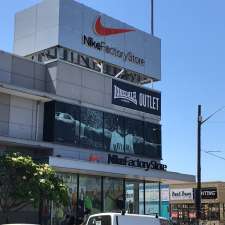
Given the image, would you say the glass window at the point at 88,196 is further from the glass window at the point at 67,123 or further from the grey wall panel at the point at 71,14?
the grey wall panel at the point at 71,14

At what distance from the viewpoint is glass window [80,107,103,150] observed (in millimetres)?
33438

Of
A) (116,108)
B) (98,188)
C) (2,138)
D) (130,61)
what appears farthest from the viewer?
(130,61)

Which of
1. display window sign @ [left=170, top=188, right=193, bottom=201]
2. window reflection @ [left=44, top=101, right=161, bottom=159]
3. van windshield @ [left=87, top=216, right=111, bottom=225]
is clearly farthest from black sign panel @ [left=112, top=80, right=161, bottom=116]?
display window sign @ [left=170, top=188, right=193, bottom=201]

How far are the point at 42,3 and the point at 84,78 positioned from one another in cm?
533

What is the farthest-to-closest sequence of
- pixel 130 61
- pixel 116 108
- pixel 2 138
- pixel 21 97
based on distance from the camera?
pixel 130 61, pixel 116 108, pixel 21 97, pixel 2 138

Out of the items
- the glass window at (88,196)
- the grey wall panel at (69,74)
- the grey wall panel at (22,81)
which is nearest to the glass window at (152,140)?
the glass window at (88,196)

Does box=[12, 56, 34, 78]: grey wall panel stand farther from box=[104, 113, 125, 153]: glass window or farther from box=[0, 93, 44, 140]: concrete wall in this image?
box=[104, 113, 125, 153]: glass window

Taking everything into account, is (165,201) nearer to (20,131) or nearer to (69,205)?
(69,205)

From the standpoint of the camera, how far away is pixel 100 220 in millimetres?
19984

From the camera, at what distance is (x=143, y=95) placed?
1505 inches

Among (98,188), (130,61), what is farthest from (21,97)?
(130,61)

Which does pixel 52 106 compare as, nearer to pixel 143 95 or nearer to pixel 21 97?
pixel 21 97

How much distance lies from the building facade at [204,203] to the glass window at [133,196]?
30.6 meters

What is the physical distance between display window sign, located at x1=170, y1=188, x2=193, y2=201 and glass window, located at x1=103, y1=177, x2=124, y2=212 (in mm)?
37239
